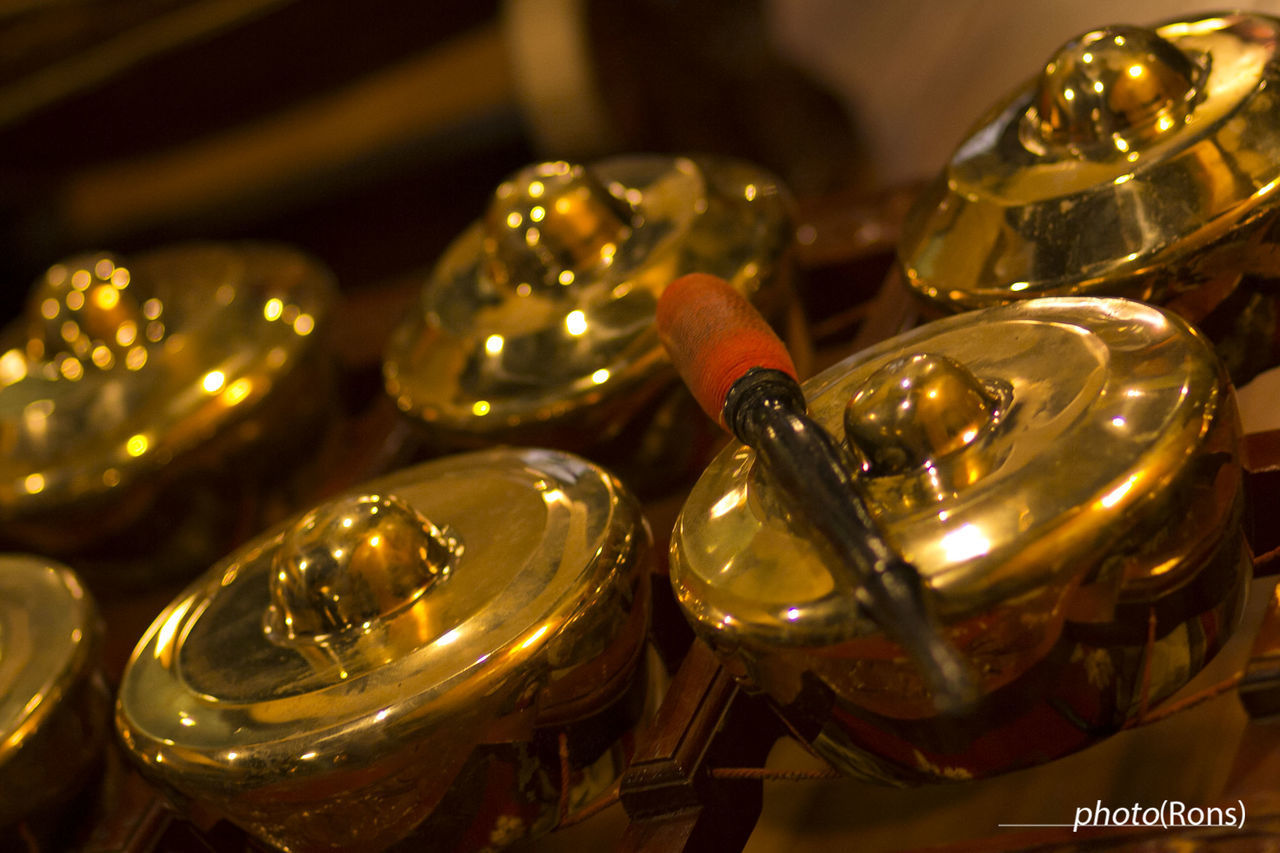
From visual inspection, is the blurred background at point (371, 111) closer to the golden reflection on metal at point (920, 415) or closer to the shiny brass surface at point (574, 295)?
the shiny brass surface at point (574, 295)

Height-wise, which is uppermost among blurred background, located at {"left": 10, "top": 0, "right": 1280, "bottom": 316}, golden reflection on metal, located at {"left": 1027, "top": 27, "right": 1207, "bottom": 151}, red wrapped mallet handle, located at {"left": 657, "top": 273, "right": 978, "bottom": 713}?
golden reflection on metal, located at {"left": 1027, "top": 27, "right": 1207, "bottom": 151}

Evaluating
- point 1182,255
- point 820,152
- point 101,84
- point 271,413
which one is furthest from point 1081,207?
point 101,84

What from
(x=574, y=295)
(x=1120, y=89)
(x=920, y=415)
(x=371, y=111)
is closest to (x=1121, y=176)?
(x=1120, y=89)

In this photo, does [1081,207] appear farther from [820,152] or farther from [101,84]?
[101,84]

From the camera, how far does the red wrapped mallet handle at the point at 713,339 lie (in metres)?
0.49

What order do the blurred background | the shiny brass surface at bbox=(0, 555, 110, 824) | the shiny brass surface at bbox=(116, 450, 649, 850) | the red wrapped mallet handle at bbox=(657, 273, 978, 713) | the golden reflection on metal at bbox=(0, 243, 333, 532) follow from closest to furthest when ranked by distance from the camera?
the red wrapped mallet handle at bbox=(657, 273, 978, 713)
the shiny brass surface at bbox=(116, 450, 649, 850)
the shiny brass surface at bbox=(0, 555, 110, 824)
the golden reflection on metal at bbox=(0, 243, 333, 532)
the blurred background

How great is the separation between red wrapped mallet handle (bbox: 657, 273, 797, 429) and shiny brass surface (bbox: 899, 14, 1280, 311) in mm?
104

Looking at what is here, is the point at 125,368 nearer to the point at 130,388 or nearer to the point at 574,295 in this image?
the point at 130,388

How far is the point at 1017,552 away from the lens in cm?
38

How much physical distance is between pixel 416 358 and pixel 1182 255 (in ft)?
1.33

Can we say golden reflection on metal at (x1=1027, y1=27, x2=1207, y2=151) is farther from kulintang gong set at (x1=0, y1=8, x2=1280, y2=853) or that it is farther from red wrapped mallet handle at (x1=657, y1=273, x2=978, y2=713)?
red wrapped mallet handle at (x1=657, y1=273, x2=978, y2=713)

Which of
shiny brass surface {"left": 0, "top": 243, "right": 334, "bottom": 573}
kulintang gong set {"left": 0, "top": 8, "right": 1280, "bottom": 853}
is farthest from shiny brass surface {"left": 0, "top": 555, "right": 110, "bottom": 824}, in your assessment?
shiny brass surface {"left": 0, "top": 243, "right": 334, "bottom": 573}

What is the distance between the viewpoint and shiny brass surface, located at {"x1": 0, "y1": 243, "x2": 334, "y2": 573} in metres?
0.77

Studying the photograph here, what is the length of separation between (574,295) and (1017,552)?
1.10ft
